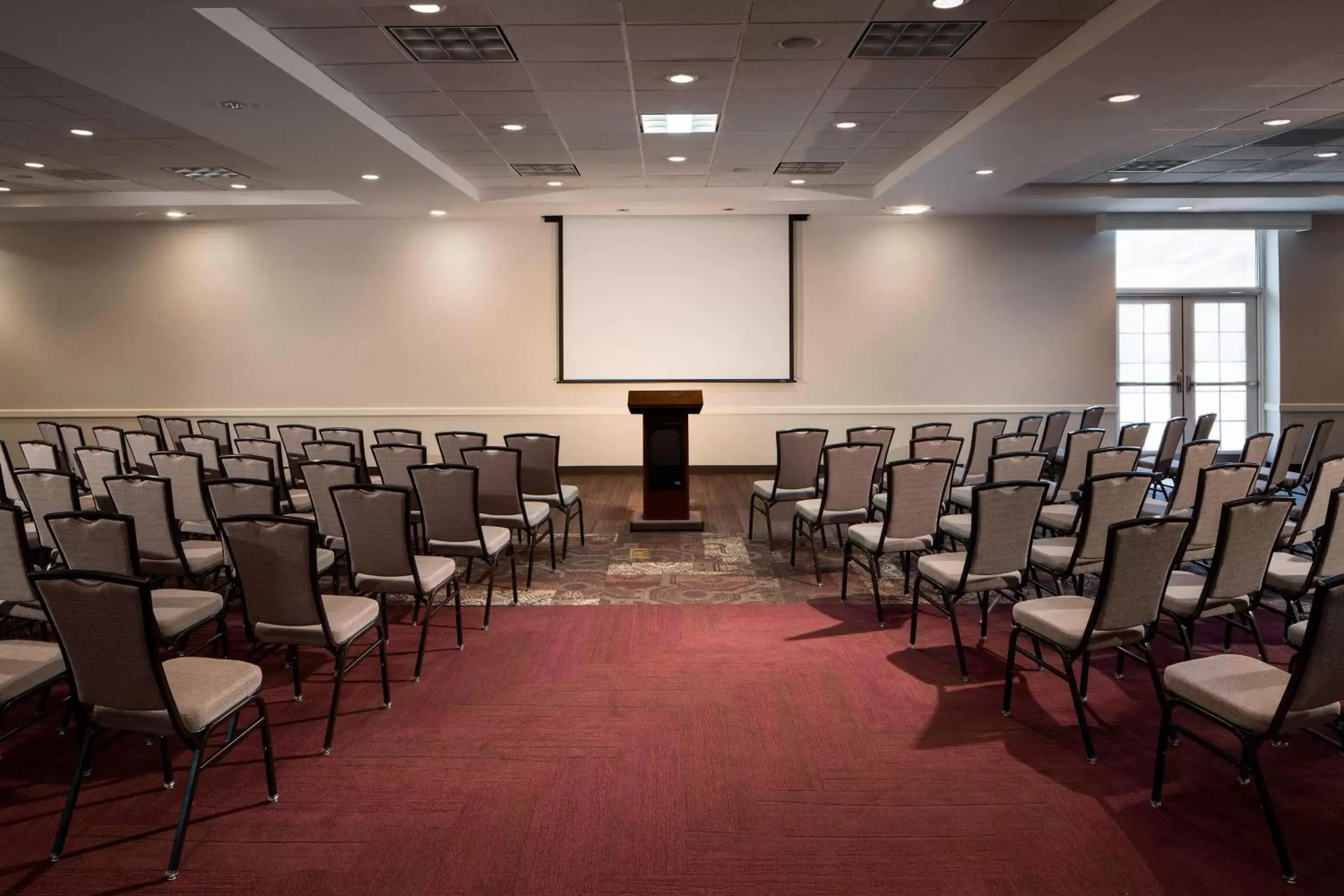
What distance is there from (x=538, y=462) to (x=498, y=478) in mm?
790

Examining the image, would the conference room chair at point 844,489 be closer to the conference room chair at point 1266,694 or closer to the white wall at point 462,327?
the conference room chair at point 1266,694

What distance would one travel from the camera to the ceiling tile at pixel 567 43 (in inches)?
203

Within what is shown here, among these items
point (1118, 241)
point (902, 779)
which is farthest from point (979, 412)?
point (902, 779)

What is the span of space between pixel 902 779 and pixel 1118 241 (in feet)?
36.3

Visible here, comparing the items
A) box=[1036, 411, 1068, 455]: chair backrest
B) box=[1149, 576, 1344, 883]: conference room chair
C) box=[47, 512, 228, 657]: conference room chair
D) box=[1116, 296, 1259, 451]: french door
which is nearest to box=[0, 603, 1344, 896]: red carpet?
box=[1149, 576, 1344, 883]: conference room chair

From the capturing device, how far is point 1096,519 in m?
4.65

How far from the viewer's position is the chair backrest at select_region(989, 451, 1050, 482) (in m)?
5.68

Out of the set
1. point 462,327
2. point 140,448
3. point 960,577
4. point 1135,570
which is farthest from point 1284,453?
point 140,448

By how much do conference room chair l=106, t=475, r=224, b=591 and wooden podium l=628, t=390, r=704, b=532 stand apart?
383 cm

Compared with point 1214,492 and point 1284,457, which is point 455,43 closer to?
point 1214,492

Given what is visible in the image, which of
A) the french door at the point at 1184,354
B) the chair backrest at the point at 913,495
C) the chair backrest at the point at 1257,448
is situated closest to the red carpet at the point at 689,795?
the chair backrest at the point at 913,495

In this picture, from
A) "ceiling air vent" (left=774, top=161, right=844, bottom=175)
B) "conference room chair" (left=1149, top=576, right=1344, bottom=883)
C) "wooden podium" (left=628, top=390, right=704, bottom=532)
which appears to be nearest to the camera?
"conference room chair" (left=1149, top=576, right=1344, bottom=883)

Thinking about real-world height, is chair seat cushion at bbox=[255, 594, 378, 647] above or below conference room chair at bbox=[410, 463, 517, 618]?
below

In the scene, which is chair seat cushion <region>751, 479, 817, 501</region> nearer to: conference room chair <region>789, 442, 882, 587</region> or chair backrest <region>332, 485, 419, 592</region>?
conference room chair <region>789, 442, 882, 587</region>
